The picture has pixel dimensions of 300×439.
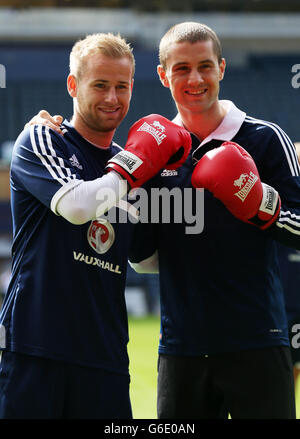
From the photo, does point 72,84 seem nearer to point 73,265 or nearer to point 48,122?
point 48,122

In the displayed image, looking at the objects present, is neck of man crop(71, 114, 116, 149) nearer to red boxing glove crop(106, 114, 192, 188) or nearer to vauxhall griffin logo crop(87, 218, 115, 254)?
red boxing glove crop(106, 114, 192, 188)

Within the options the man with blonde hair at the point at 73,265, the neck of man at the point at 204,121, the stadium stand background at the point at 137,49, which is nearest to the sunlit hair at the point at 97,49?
the man with blonde hair at the point at 73,265

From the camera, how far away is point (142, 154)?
2.25 meters

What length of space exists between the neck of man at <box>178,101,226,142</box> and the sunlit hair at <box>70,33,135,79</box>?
352 millimetres

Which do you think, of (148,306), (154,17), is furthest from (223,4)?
(148,306)

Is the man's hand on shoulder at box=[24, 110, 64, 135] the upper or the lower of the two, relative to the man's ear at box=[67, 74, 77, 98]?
lower

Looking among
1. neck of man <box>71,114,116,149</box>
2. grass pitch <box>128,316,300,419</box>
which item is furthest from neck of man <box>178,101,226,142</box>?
grass pitch <box>128,316,300,419</box>

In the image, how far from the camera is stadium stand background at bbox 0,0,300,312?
14898mm

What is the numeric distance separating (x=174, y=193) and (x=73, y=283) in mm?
590

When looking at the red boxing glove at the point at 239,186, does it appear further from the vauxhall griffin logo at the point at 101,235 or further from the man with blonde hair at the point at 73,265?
the vauxhall griffin logo at the point at 101,235

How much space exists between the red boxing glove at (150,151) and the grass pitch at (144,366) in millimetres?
2501

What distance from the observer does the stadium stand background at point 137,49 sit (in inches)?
587

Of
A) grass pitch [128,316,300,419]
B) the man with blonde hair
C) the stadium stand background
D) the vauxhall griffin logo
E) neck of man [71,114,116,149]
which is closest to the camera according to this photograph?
the man with blonde hair
